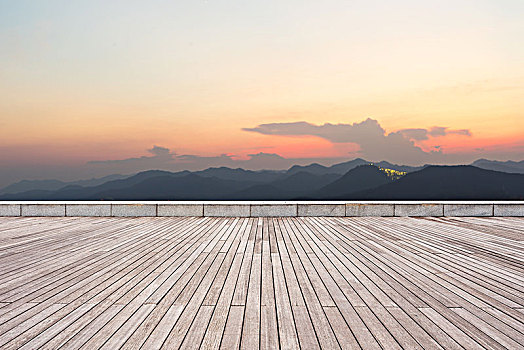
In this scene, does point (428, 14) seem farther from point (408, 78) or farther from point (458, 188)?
point (458, 188)

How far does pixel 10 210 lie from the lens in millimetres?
7258

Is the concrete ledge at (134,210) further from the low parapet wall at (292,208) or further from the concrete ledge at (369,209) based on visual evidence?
the concrete ledge at (369,209)

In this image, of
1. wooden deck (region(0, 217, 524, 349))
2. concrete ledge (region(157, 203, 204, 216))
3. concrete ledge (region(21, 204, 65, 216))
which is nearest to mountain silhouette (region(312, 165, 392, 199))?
concrete ledge (region(157, 203, 204, 216))

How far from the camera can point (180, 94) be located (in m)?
14.7

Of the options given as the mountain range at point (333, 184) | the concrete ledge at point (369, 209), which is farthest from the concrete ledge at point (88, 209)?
the mountain range at point (333, 184)

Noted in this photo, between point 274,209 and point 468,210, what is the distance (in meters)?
4.00

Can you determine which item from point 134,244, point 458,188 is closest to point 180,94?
point 134,244

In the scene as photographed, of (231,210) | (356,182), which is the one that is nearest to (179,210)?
(231,210)

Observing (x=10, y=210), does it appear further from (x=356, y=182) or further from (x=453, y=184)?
(x=453, y=184)

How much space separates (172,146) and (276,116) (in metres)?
6.19

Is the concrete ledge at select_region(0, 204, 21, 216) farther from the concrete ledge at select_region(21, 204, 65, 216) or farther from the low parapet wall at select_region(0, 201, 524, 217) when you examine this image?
the low parapet wall at select_region(0, 201, 524, 217)

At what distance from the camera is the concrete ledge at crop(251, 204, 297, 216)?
695 centimetres

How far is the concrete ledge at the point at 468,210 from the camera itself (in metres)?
6.99

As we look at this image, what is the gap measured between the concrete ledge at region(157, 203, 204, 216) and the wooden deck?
2.08 meters
